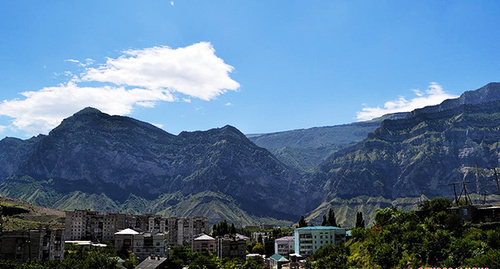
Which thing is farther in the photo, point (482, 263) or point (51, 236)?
point (51, 236)

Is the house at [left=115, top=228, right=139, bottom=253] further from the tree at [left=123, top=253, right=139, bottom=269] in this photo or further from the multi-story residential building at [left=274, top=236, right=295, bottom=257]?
the multi-story residential building at [left=274, top=236, right=295, bottom=257]

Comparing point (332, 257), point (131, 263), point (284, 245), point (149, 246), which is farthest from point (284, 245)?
point (131, 263)

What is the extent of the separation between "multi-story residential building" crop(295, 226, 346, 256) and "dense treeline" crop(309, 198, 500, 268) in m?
31.0

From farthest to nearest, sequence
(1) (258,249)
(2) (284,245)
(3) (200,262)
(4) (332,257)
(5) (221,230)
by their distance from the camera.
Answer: (5) (221,230) → (1) (258,249) → (2) (284,245) → (3) (200,262) → (4) (332,257)

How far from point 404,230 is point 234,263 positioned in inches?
2037

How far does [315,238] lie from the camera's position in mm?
151500

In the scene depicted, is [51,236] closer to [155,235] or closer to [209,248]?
[155,235]

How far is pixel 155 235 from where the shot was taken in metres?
138

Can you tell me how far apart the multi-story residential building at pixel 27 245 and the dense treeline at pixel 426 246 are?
211 ft

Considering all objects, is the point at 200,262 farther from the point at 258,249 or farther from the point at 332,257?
the point at 258,249

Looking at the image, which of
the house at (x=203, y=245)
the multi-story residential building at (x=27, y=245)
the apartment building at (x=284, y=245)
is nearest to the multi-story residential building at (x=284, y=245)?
the apartment building at (x=284, y=245)

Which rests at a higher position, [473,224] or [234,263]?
[473,224]

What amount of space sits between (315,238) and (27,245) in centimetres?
9108

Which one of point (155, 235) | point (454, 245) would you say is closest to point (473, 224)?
point (454, 245)
